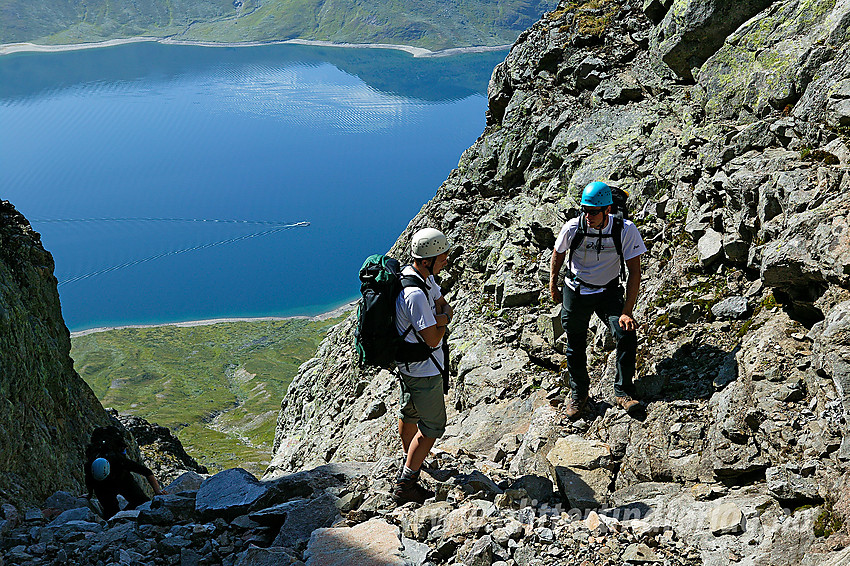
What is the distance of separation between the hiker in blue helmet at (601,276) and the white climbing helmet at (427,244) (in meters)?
2.47

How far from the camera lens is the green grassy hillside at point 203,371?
12938 centimetres

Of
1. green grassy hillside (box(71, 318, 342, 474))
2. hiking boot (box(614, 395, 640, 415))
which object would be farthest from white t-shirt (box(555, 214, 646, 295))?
green grassy hillside (box(71, 318, 342, 474))

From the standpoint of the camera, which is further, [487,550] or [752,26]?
[752,26]

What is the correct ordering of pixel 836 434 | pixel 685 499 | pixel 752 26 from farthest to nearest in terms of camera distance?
1. pixel 752 26
2. pixel 685 499
3. pixel 836 434

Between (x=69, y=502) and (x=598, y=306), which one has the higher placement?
(x=598, y=306)

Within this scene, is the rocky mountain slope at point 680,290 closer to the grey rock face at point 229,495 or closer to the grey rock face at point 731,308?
the grey rock face at point 731,308

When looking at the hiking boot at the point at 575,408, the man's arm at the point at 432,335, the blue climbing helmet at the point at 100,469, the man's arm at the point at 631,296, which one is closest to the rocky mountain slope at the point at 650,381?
the hiking boot at the point at 575,408

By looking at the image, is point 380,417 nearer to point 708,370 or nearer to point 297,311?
point 708,370

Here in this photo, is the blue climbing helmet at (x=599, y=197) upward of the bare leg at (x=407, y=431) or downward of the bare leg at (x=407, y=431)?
upward

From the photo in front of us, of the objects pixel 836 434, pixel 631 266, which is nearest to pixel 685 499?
Answer: pixel 836 434

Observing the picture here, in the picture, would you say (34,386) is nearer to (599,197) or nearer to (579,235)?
(579,235)

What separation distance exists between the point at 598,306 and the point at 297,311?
174 meters

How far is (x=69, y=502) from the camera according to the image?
12797 millimetres

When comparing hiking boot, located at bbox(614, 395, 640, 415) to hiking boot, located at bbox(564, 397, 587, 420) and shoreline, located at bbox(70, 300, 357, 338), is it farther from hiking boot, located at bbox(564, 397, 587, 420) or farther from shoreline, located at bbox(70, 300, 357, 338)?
shoreline, located at bbox(70, 300, 357, 338)
